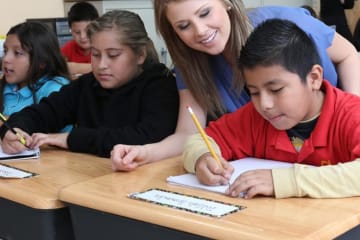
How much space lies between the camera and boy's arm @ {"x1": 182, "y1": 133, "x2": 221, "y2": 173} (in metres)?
1.09

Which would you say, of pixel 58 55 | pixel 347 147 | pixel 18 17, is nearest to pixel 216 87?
pixel 347 147

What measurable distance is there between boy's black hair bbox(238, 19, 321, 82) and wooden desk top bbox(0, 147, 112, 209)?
0.38 m

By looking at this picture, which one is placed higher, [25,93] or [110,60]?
[110,60]

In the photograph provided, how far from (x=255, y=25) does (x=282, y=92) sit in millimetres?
389

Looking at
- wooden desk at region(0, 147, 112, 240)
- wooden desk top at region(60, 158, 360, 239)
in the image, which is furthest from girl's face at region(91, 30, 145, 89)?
wooden desk top at region(60, 158, 360, 239)

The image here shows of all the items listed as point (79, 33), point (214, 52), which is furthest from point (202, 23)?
point (79, 33)

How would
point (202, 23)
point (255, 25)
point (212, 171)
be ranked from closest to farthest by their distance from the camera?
point (212, 171) < point (202, 23) < point (255, 25)

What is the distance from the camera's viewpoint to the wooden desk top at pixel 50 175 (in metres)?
1.02

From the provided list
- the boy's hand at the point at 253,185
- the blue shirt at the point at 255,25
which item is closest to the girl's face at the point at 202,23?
the blue shirt at the point at 255,25

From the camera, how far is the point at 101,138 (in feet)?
4.53

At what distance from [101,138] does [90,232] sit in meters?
0.44

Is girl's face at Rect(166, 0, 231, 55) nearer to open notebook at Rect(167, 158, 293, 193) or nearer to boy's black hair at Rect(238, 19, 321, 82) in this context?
boy's black hair at Rect(238, 19, 321, 82)

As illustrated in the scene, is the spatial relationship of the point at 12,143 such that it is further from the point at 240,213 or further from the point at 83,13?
the point at 83,13

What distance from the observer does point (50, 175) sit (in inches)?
46.4
